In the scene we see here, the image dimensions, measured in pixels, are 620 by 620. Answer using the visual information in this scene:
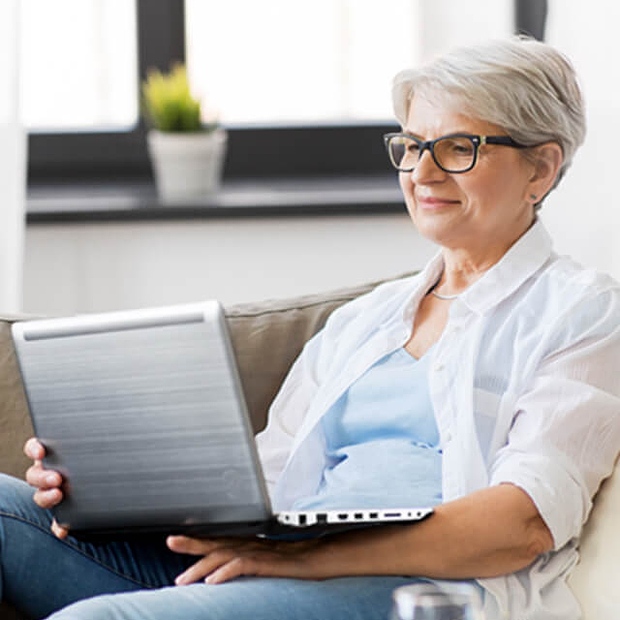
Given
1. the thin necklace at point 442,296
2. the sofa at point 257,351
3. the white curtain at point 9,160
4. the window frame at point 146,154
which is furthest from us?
the window frame at point 146,154

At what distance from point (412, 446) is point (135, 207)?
4.84ft

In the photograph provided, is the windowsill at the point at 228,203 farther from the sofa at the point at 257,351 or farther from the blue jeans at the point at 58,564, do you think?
the blue jeans at the point at 58,564

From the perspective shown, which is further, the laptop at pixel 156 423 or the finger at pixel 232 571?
the finger at pixel 232 571

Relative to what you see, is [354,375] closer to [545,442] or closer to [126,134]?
[545,442]

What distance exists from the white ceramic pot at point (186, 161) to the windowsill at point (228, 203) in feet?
0.13

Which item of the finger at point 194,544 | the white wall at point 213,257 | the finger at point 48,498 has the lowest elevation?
the white wall at point 213,257

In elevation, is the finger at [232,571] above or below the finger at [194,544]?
below

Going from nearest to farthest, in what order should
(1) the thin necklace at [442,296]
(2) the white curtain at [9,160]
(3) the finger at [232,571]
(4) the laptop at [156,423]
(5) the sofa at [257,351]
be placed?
1. (4) the laptop at [156,423]
2. (3) the finger at [232,571]
3. (1) the thin necklace at [442,296]
4. (5) the sofa at [257,351]
5. (2) the white curtain at [9,160]

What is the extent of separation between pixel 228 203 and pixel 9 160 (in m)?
0.49

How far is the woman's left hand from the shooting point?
66.4 inches

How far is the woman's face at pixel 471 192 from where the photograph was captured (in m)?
1.92

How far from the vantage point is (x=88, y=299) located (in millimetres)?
3295

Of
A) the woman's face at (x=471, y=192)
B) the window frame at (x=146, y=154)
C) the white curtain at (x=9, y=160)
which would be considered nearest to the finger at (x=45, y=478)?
the woman's face at (x=471, y=192)

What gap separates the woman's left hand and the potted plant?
168 cm
